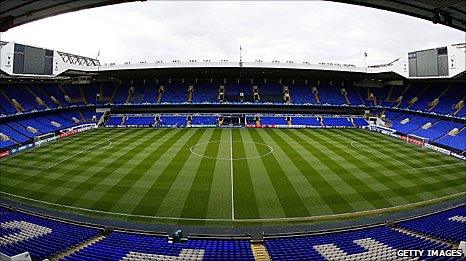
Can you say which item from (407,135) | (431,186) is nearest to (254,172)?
(431,186)

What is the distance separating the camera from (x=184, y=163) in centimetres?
3005

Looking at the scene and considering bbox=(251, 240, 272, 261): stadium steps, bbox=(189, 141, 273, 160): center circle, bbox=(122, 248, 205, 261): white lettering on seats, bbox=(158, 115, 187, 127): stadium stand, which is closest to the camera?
bbox=(122, 248, 205, 261): white lettering on seats

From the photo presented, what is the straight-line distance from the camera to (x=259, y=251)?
14.2m

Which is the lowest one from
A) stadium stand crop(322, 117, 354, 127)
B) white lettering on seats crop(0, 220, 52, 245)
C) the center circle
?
white lettering on seats crop(0, 220, 52, 245)

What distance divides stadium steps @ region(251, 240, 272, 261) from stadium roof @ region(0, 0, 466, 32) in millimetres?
10309

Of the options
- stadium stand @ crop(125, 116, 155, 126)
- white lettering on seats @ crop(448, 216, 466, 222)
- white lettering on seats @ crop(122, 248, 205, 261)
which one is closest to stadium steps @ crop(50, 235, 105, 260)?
white lettering on seats @ crop(122, 248, 205, 261)

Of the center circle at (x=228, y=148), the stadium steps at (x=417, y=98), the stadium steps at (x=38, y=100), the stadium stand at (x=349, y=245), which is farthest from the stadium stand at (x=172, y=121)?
the stadium stand at (x=349, y=245)

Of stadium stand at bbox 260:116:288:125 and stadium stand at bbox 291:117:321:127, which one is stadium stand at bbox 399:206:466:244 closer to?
stadium stand at bbox 291:117:321:127

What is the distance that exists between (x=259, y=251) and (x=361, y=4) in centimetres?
1079

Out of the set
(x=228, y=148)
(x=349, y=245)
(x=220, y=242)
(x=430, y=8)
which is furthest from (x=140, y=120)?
(x=430, y=8)

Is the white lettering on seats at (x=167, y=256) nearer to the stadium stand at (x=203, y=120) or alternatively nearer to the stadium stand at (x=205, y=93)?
the stadium stand at (x=203, y=120)

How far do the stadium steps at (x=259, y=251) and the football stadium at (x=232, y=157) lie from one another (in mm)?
136

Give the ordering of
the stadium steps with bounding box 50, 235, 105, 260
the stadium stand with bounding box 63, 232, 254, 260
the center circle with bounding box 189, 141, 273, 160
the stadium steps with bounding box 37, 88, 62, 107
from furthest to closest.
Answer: the stadium steps with bounding box 37, 88, 62, 107
the center circle with bounding box 189, 141, 273, 160
the stadium steps with bounding box 50, 235, 105, 260
the stadium stand with bounding box 63, 232, 254, 260

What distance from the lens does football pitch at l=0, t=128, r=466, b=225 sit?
19.8 m
